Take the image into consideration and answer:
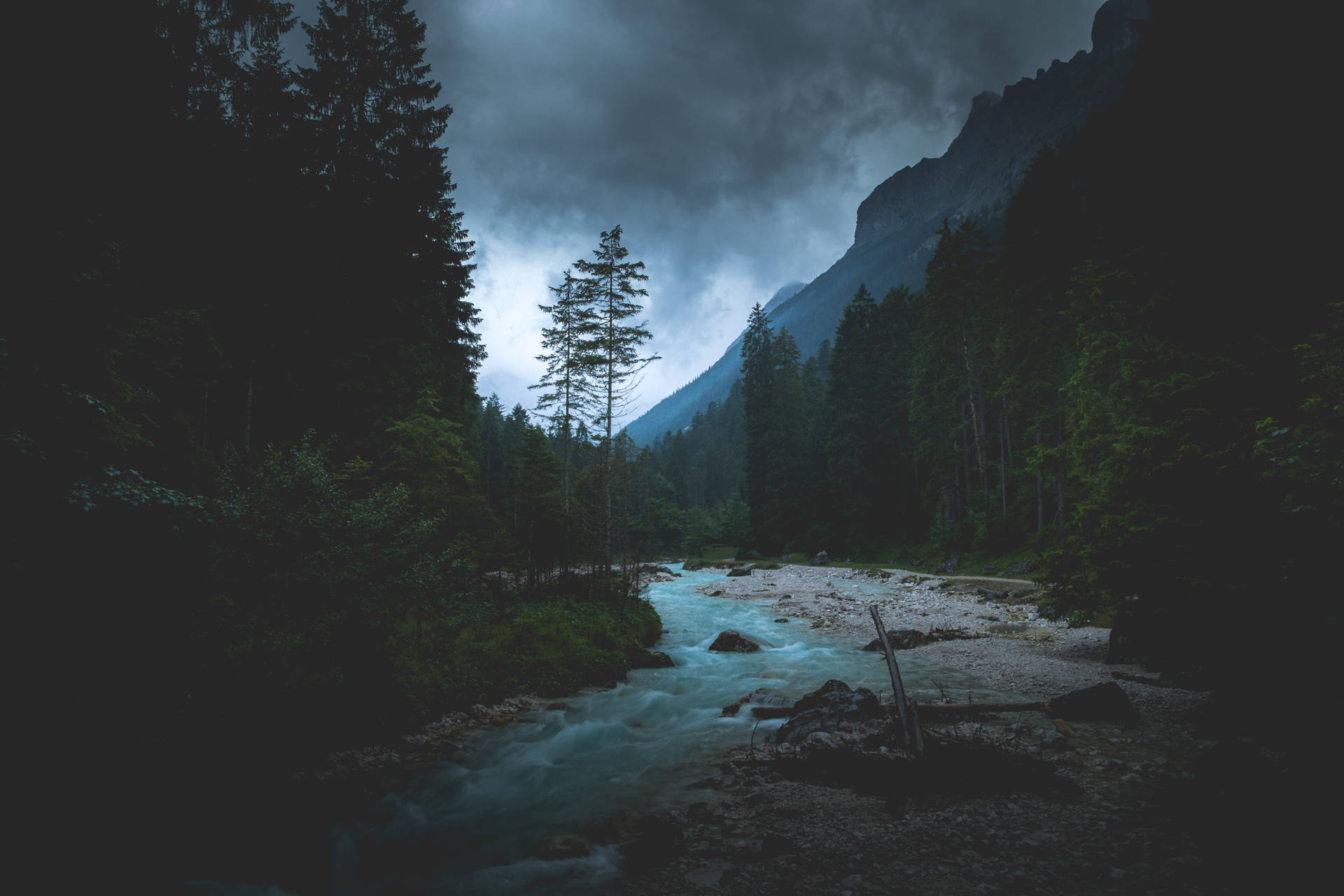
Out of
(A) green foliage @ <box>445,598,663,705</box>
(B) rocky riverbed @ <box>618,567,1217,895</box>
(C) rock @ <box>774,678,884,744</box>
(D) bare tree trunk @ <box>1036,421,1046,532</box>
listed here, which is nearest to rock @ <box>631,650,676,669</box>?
(A) green foliage @ <box>445,598,663,705</box>

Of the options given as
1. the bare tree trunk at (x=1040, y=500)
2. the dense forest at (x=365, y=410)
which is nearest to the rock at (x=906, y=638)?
the dense forest at (x=365, y=410)

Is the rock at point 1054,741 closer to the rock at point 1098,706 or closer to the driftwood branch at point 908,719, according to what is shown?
the rock at point 1098,706

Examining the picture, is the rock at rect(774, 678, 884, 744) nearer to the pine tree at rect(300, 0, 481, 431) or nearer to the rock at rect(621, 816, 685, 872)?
the rock at rect(621, 816, 685, 872)

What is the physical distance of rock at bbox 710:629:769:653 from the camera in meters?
16.5

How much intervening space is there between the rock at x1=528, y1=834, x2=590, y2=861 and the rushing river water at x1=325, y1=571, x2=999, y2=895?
0.30 feet

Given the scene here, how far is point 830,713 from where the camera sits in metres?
8.66

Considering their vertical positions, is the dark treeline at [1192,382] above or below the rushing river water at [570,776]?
above

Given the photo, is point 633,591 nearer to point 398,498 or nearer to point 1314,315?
point 398,498

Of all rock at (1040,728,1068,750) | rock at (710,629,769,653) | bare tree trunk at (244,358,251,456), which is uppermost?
bare tree trunk at (244,358,251,456)

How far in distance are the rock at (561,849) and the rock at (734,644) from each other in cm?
1079

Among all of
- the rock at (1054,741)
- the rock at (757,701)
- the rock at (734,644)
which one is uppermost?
the rock at (1054,741)

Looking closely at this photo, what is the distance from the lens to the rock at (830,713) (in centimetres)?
838

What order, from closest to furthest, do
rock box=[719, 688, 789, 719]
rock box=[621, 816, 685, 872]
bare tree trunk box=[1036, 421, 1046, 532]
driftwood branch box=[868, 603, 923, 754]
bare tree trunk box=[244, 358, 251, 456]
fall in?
rock box=[621, 816, 685, 872]
driftwood branch box=[868, 603, 923, 754]
rock box=[719, 688, 789, 719]
bare tree trunk box=[244, 358, 251, 456]
bare tree trunk box=[1036, 421, 1046, 532]

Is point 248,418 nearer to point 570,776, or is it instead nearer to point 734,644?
point 570,776
